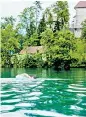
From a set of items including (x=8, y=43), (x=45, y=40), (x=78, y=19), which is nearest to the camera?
(x=45, y=40)

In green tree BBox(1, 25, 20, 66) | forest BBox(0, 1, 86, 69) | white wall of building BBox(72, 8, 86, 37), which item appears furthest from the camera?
white wall of building BBox(72, 8, 86, 37)

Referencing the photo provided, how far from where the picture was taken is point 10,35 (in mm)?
46938

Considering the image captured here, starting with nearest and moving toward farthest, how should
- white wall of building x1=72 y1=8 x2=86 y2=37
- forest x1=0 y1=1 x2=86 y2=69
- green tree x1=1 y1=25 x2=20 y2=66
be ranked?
forest x1=0 y1=1 x2=86 y2=69
green tree x1=1 y1=25 x2=20 y2=66
white wall of building x1=72 y1=8 x2=86 y2=37

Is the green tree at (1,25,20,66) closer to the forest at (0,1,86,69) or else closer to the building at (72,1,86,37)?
the forest at (0,1,86,69)

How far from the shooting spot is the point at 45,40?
131 ft

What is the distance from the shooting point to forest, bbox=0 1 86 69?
3906 cm

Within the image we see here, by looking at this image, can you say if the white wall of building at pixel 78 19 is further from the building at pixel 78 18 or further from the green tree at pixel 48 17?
the green tree at pixel 48 17

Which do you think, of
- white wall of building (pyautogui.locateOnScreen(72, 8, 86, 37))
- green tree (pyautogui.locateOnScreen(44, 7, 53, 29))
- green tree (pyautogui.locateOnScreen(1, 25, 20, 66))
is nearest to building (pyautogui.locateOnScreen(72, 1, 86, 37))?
white wall of building (pyautogui.locateOnScreen(72, 8, 86, 37))

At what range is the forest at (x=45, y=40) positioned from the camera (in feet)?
128

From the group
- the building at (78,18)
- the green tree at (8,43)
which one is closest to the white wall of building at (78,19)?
the building at (78,18)

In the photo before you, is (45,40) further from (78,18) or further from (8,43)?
(78,18)

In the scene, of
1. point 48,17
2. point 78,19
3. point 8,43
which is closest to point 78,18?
point 78,19

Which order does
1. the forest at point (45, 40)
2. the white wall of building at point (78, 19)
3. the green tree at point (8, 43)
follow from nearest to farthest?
the forest at point (45, 40) < the green tree at point (8, 43) < the white wall of building at point (78, 19)

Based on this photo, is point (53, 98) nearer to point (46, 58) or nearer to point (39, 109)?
point (39, 109)
